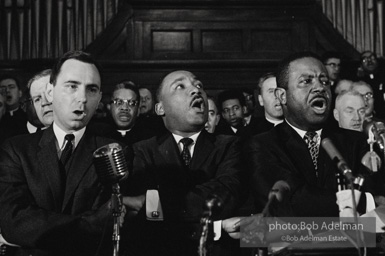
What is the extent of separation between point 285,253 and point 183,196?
4.21 ft

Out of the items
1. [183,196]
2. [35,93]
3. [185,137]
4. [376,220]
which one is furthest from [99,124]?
[376,220]

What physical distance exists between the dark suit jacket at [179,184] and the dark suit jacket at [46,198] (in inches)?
18.2

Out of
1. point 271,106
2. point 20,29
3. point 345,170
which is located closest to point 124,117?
point 271,106

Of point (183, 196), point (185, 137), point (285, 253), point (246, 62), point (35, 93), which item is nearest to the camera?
point (285, 253)

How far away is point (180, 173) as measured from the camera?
169 inches

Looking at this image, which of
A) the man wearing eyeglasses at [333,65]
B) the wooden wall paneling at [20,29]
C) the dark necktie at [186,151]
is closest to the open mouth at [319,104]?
the dark necktie at [186,151]

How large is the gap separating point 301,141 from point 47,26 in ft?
20.3

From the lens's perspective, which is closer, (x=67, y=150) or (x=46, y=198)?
(x=46, y=198)

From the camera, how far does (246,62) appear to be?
29.4 feet

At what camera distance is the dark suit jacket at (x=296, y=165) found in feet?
12.8

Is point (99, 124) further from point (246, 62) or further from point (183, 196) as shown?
point (246, 62)

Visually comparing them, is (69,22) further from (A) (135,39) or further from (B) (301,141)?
(B) (301,141)

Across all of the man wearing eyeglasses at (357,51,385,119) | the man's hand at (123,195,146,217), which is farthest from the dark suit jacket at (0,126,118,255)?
the man wearing eyeglasses at (357,51,385,119)

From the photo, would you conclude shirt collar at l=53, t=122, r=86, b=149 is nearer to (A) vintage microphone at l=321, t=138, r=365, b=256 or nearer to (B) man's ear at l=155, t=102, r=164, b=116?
(B) man's ear at l=155, t=102, r=164, b=116
